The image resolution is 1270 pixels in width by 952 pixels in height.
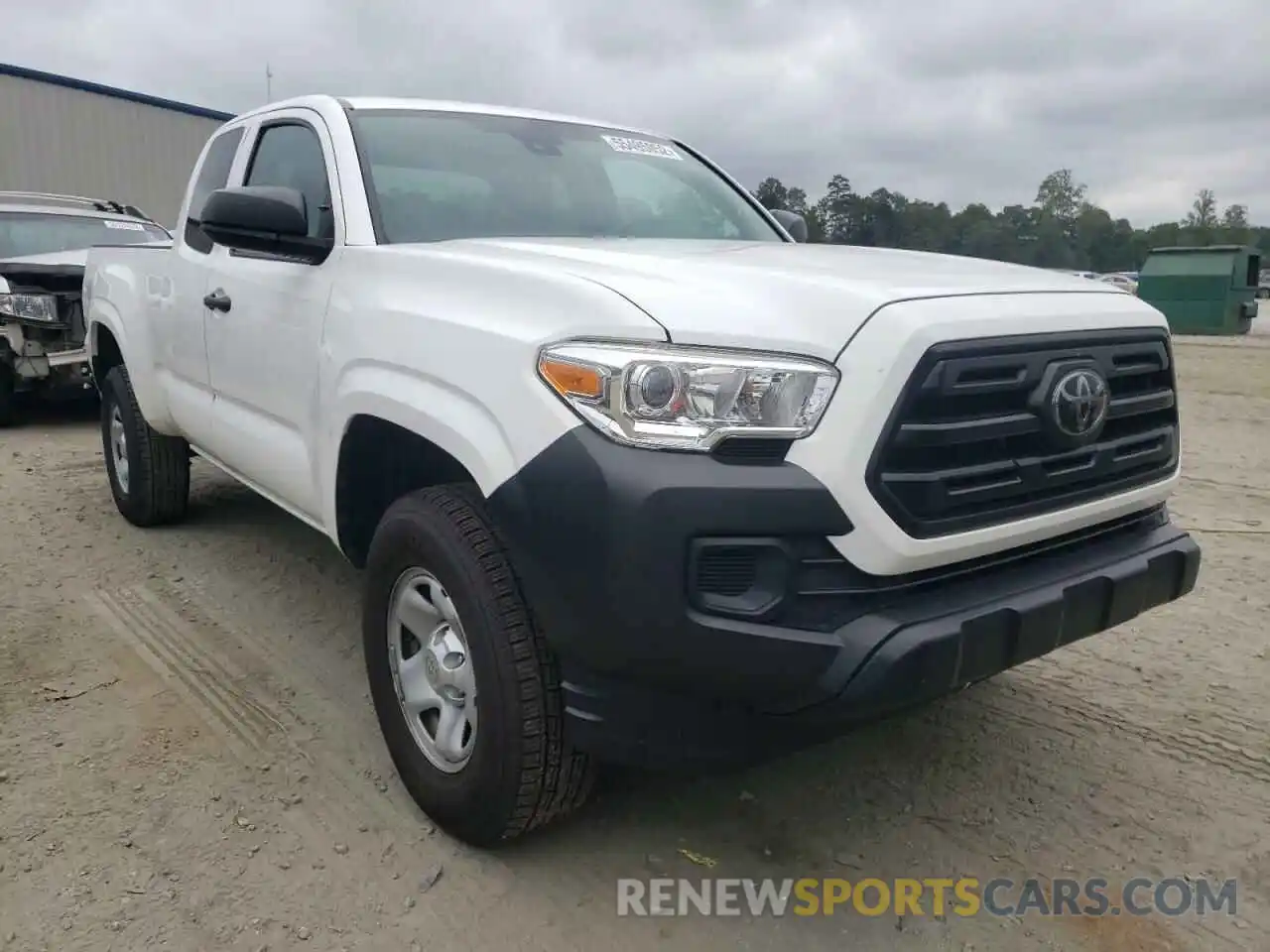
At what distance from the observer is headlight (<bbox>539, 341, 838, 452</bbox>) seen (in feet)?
6.28

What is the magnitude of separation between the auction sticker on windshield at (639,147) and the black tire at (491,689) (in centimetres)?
184

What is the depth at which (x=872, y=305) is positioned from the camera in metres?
1.98

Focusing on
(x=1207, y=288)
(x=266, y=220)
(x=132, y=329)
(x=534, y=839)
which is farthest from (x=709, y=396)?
(x=1207, y=288)

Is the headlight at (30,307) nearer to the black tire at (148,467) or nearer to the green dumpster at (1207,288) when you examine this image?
the black tire at (148,467)

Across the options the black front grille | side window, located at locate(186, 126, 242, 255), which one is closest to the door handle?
side window, located at locate(186, 126, 242, 255)

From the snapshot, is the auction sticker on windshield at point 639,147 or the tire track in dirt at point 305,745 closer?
the tire track in dirt at point 305,745

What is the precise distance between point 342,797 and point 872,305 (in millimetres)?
1855

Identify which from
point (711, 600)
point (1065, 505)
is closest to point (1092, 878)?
point (1065, 505)

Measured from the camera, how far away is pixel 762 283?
6.95 ft

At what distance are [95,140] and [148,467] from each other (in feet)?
56.1

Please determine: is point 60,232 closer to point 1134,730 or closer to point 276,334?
point 276,334

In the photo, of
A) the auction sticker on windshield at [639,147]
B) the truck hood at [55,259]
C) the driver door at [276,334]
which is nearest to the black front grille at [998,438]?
the driver door at [276,334]

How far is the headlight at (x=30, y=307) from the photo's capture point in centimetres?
736

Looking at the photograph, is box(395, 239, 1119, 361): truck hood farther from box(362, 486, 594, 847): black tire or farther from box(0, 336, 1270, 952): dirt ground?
box(0, 336, 1270, 952): dirt ground
